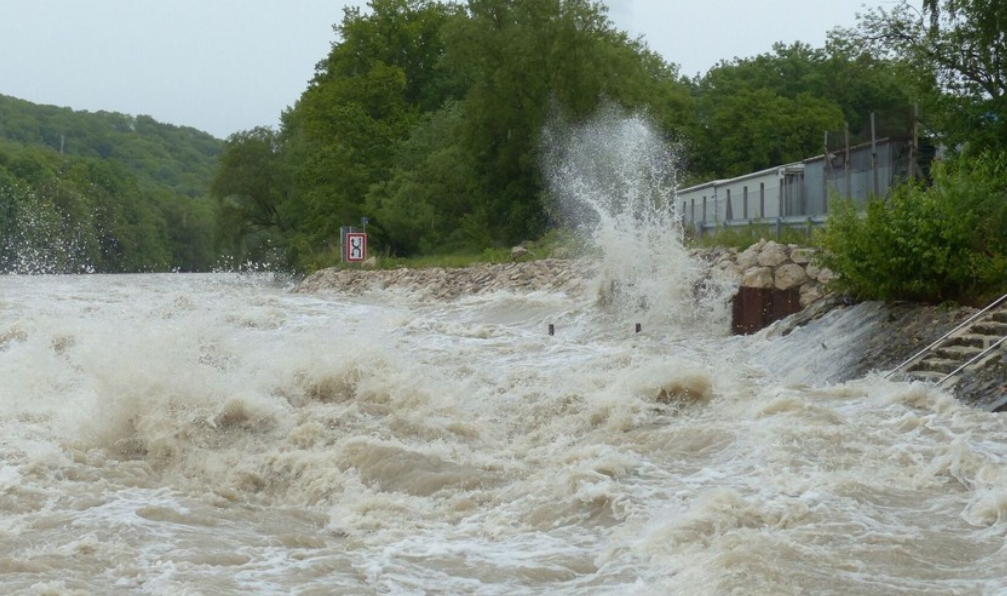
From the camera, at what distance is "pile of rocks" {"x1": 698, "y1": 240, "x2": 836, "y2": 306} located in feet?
62.8

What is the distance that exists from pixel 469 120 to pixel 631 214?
2530 centimetres

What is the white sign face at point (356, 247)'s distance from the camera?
2031 inches

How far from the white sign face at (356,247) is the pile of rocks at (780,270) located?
30643 mm

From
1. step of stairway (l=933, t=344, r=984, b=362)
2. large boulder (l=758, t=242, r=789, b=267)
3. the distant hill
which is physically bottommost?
step of stairway (l=933, t=344, r=984, b=362)

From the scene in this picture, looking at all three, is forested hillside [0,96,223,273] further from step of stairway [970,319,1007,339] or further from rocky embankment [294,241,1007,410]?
step of stairway [970,319,1007,339]

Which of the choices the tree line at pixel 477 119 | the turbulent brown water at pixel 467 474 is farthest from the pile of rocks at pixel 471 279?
the turbulent brown water at pixel 467 474

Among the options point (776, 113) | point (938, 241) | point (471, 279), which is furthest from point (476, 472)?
point (776, 113)

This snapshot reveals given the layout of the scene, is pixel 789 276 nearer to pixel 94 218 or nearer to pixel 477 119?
pixel 477 119

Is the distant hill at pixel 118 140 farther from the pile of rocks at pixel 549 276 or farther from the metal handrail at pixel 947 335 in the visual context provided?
the metal handrail at pixel 947 335

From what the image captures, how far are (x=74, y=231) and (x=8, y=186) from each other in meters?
8.02

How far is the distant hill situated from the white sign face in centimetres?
10597

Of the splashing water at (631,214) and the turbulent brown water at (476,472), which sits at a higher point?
the splashing water at (631,214)

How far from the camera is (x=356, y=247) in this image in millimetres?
51844

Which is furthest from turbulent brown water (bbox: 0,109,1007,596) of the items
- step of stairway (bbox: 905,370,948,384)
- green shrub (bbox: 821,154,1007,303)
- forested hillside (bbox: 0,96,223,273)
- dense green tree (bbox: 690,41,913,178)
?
forested hillside (bbox: 0,96,223,273)
